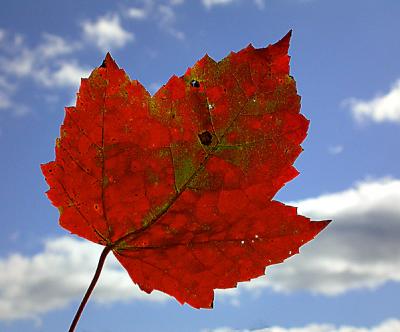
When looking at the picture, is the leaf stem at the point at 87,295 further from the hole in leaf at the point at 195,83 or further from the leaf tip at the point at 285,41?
the leaf tip at the point at 285,41

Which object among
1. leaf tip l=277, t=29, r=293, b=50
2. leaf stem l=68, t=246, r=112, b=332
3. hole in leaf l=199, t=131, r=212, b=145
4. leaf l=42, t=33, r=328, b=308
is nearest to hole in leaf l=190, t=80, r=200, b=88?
leaf l=42, t=33, r=328, b=308

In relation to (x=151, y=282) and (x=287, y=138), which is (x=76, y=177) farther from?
(x=287, y=138)

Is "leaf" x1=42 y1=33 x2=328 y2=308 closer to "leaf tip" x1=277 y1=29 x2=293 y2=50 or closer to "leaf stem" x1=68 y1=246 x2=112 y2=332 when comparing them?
"leaf tip" x1=277 y1=29 x2=293 y2=50

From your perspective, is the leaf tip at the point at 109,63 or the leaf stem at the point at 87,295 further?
the leaf tip at the point at 109,63

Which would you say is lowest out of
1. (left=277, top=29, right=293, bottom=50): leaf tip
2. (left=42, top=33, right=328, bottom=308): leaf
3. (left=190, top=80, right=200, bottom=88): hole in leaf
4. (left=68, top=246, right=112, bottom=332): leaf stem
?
(left=68, top=246, right=112, bottom=332): leaf stem

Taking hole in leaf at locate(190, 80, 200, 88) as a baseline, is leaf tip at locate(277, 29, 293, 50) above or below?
above

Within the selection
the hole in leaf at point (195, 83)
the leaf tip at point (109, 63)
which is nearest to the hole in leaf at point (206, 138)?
the hole in leaf at point (195, 83)

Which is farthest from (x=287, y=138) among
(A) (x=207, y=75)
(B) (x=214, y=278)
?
(B) (x=214, y=278)

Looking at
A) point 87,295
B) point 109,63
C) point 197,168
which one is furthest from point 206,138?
point 87,295
